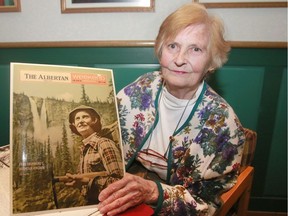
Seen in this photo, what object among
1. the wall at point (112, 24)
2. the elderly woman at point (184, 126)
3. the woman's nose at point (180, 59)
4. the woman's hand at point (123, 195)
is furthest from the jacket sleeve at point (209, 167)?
the wall at point (112, 24)

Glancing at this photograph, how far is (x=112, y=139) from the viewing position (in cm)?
74

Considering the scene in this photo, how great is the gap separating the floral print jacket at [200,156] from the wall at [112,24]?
602 millimetres

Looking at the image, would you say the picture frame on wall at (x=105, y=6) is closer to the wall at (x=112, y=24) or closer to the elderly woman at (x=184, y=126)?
the wall at (x=112, y=24)

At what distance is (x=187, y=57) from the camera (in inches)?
37.6

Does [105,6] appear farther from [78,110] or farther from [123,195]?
[123,195]

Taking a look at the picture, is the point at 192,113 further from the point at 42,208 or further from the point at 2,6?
the point at 2,6

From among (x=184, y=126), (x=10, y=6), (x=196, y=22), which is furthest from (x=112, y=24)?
(x=184, y=126)

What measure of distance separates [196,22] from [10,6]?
111 centimetres

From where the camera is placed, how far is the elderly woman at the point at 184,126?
0.88 meters

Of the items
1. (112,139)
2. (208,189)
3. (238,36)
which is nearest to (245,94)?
(238,36)

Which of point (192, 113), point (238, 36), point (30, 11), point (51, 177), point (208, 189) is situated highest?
point (30, 11)

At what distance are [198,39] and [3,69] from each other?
1237 millimetres

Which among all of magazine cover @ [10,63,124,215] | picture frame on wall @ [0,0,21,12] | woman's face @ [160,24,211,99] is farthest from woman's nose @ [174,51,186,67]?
→ picture frame on wall @ [0,0,21,12]

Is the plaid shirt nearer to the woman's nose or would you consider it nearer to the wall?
the woman's nose
